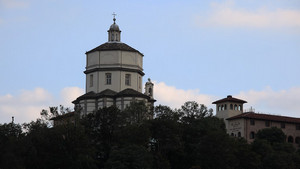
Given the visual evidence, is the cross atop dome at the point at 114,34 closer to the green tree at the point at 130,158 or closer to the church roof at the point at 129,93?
the church roof at the point at 129,93

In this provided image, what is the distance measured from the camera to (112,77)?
344 ft

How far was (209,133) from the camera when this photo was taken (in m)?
87.4

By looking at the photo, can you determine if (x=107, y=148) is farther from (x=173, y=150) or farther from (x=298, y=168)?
(x=298, y=168)

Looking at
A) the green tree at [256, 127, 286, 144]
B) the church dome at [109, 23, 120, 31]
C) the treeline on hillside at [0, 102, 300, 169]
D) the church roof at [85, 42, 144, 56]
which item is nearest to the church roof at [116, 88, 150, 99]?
the church roof at [85, 42, 144, 56]

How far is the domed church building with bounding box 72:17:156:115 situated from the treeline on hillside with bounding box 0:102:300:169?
11396mm

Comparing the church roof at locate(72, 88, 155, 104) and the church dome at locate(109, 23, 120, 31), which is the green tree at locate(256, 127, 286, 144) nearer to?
the church roof at locate(72, 88, 155, 104)

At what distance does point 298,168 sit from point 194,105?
645 inches

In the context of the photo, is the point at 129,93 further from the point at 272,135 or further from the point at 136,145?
the point at 272,135

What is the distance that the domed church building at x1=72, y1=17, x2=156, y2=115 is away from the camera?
339 feet

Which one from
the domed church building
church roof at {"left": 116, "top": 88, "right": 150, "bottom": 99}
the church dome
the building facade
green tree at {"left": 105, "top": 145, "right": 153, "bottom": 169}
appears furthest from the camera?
the building facade

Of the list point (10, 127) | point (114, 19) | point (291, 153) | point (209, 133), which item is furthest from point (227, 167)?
point (114, 19)

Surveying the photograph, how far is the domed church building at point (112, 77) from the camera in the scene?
4072 inches

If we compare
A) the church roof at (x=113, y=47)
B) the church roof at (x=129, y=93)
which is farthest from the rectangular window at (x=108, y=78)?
the church roof at (x=113, y=47)

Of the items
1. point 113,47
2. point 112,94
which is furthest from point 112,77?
point 113,47
